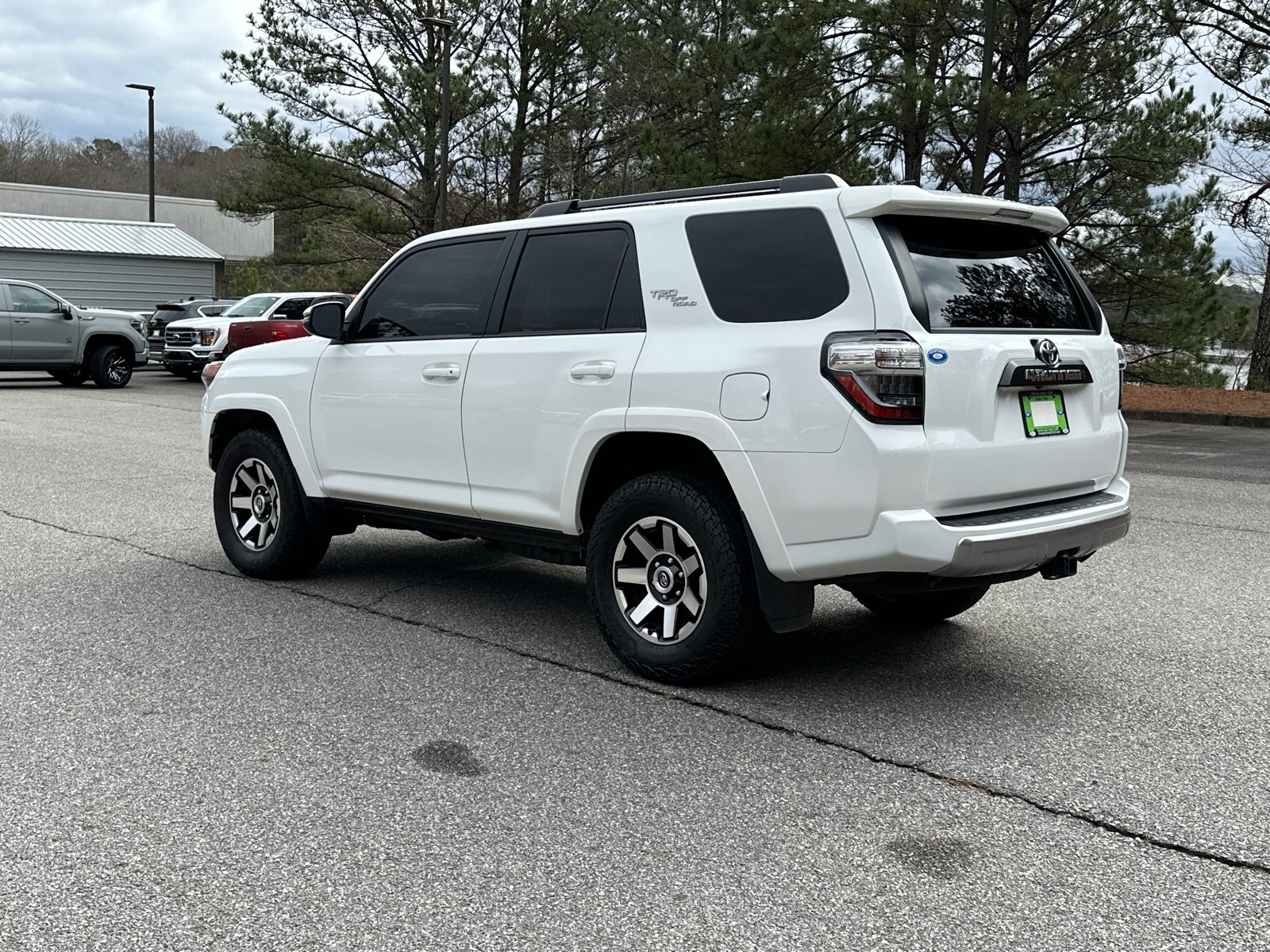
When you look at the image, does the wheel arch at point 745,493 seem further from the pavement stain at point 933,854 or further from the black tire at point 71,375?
the black tire at point 71,375

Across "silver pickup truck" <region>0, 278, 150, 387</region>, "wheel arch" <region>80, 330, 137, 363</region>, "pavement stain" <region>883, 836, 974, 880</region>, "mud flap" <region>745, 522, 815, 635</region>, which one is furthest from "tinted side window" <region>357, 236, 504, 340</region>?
"wheel arch" <region>80, 330, 137, 363</region>

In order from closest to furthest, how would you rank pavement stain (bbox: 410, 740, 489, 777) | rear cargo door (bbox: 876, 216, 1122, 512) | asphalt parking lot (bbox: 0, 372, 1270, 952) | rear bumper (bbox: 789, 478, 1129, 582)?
asphalt parking lot (bbox: 0, 372, 1270, 952) < pavement stain (bbox: 410, 740, 489, 777) < rear bumper (bbox: 789, 478, 1129, 582) < rear cargo door (bbox: 876, 216, 1122, 512)

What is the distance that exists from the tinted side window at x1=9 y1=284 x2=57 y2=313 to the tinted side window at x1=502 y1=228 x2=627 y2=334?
19655 mm

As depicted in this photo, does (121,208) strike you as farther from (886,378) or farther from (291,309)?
(886,378)

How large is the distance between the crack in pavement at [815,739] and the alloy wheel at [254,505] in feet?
0.75

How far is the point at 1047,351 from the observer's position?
180 inches

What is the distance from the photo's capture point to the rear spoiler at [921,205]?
14.1 feet

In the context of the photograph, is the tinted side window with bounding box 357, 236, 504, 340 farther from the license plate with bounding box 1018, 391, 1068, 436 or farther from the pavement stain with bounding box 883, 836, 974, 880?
the pavement stain with bounding box 883, 836, 974, 880

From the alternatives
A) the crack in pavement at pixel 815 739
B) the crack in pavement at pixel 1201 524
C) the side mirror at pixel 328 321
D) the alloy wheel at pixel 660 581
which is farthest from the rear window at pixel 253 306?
the alloy wheel at pixel 660 581

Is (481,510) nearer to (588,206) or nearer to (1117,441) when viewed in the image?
(588,206)

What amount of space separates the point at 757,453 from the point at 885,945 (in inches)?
75.9

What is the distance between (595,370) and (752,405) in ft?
2.63

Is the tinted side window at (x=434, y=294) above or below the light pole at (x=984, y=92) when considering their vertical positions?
below

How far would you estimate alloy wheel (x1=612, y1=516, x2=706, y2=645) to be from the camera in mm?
4691
